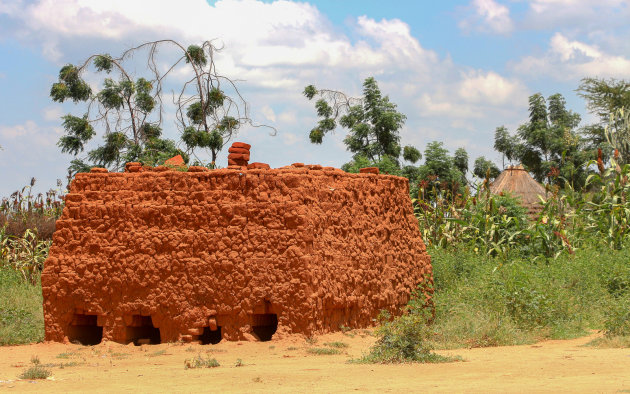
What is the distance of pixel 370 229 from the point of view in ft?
37.7

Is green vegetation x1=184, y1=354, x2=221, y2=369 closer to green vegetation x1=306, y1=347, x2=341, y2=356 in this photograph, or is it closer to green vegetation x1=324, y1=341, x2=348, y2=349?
green vegetation x1=306, y1=347, x2=341, y2=356

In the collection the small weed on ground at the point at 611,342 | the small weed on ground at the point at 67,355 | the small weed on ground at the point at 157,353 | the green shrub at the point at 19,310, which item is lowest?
A: the small weed on ground at the point at 611,342

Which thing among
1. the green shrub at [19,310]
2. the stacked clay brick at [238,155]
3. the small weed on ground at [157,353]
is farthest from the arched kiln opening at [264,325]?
the green shrub at [19,310]

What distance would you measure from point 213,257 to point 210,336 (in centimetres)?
124

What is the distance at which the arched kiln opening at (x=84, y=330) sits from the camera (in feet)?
36.2

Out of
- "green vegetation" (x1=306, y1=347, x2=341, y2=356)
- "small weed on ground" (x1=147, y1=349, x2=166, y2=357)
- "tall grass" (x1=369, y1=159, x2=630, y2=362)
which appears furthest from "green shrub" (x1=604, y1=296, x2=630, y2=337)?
"small weed on ground" (x1=147, y1=349, x2=166, y2=357)

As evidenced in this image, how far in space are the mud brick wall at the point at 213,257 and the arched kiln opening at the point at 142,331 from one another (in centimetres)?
2

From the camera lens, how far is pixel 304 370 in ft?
26.8

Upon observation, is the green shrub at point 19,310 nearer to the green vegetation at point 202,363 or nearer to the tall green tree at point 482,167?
the green vegetation at point 202,363

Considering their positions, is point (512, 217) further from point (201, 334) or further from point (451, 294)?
point (201, 334)

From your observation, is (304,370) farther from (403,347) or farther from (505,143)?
(505,143)

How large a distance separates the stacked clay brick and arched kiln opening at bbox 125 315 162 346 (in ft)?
8.38

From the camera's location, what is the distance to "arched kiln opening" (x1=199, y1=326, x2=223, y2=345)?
10609mm

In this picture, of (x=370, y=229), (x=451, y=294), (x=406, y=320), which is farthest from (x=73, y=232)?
(x=451, y=294)
